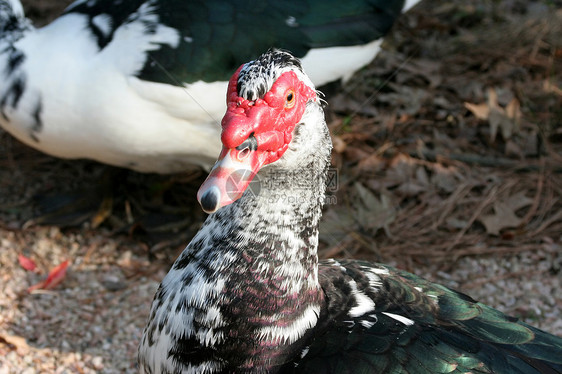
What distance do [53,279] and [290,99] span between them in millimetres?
1594

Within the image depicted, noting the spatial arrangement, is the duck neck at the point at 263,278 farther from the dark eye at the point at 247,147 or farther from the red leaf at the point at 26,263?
the red leaf at the point at 26,263

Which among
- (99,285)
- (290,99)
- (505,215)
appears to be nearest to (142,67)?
(99,285)

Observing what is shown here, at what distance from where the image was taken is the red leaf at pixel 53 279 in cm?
254

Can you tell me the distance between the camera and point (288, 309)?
154 centimetres

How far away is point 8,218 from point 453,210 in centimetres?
201

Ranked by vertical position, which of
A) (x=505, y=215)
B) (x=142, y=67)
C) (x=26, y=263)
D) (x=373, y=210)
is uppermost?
(x=142, y=67)

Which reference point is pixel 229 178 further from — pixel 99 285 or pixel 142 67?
pixel 99 285

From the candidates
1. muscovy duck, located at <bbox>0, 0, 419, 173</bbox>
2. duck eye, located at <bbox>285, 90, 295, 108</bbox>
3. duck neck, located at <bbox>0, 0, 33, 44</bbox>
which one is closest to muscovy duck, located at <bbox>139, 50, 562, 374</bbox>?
duck eye, located at <bbox>285, 90, 295, 108</bbox>

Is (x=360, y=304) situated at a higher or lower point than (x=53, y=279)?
higher

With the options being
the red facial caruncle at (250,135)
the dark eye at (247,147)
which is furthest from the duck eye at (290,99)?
the dark eye at (247,147)

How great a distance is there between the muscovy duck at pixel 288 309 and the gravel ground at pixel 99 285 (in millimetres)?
755

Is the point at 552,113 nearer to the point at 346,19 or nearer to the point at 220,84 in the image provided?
the point at 346,19

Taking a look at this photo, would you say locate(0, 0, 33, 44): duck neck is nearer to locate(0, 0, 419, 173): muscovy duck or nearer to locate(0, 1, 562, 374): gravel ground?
locate(0, 0, 419, 173): muscovy duck

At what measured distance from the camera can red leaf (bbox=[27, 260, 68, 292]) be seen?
254 centimetres
